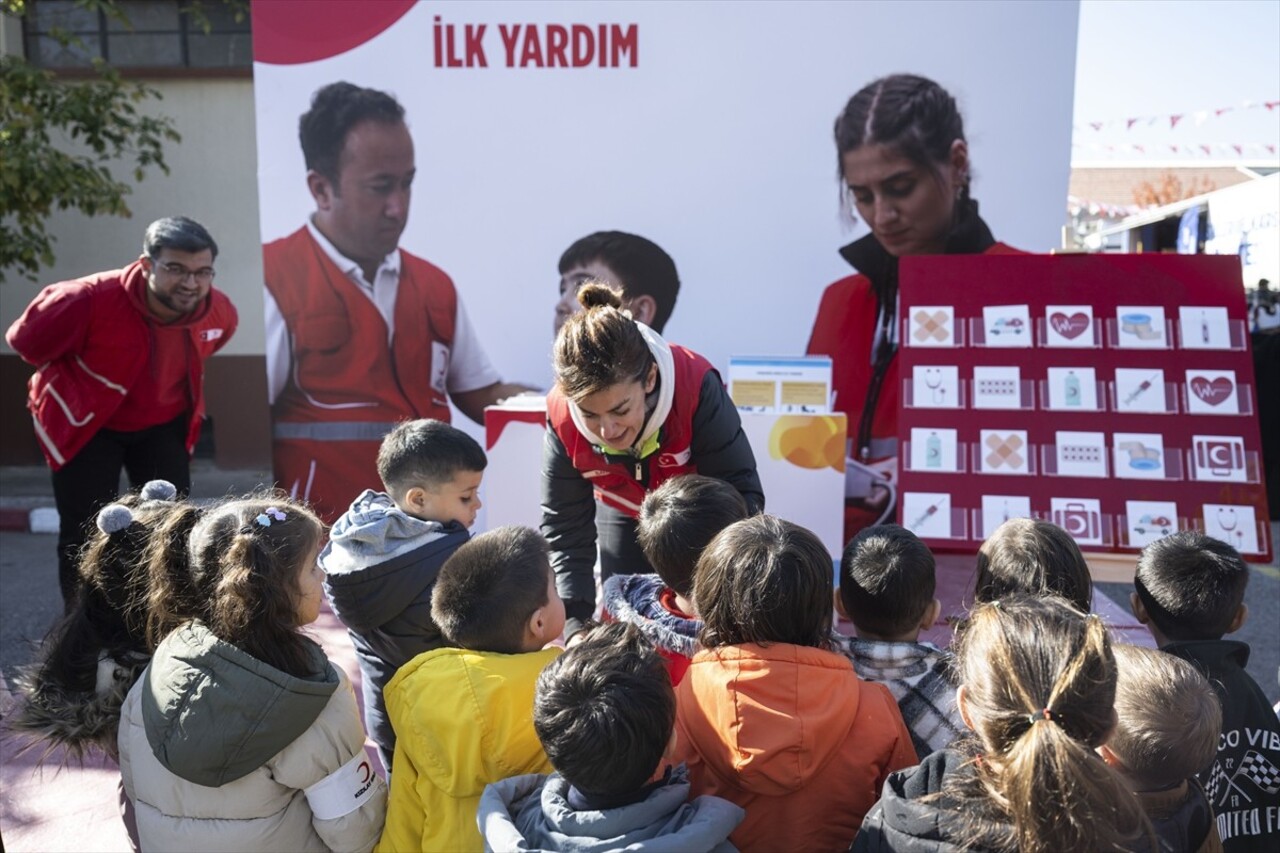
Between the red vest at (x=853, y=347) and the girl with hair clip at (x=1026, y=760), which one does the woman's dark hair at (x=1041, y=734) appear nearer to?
the girl with hair clip at (x=1026, y=760)

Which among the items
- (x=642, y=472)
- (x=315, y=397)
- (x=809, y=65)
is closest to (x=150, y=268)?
(x=315, y=397)

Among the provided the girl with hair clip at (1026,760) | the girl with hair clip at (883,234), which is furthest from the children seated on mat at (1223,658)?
the girl with hair clip at (883,234)

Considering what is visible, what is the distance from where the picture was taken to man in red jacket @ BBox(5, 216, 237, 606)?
3.26 metres

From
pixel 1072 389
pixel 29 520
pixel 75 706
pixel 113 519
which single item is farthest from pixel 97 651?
pixel 29 520

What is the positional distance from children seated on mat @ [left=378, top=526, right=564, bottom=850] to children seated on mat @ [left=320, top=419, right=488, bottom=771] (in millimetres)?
279

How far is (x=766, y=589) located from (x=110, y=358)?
265 cm

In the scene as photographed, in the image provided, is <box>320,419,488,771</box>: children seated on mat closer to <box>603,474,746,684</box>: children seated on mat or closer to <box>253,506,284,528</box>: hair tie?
<box>253,506,284,528</box>: hair tie

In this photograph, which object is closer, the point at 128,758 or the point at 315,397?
the point at 128,758

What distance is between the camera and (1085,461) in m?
3.82

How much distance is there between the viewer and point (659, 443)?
241 centimetres

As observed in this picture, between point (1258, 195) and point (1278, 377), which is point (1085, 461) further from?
point (1258, 195)

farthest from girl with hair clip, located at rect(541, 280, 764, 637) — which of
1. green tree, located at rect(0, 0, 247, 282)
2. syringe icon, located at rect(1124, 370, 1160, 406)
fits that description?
green tree, located at rect(0, 0, 247, 282)

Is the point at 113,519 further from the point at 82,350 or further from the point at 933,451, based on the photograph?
the point at 933,451

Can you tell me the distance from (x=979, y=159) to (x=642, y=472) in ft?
9.10
